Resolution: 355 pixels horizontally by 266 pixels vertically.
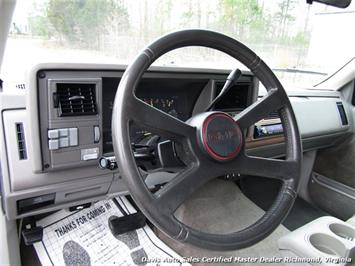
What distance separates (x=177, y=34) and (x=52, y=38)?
1.76ft

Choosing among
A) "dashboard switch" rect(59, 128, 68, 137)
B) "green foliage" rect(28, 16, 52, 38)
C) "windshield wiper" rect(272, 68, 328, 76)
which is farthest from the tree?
"dashboard switch" rect(59, 128, 68, 137)

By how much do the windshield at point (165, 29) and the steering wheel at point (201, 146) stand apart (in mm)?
226

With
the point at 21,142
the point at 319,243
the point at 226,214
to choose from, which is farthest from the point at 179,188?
the point at 226,214

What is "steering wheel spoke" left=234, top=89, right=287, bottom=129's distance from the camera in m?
0.89

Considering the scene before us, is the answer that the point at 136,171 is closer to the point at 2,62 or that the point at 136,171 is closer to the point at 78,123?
the point at 78,123

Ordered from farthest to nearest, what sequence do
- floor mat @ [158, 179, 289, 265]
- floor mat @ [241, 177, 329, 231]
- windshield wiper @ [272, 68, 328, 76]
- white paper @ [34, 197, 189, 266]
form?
floor mat @ [241, 177, 329, 231], windshield wiper @ [272, 68, 328, 76], floor mat @ [158, 179, 289, 265], white paper @ [34, 197, 189, 266]

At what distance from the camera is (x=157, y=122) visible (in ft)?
2.37

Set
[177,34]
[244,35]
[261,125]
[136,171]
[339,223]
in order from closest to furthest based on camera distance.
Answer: [136,171]
[177,34]
[339,223]
[244,35]
[261,125]

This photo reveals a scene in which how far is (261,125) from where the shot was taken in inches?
61.0

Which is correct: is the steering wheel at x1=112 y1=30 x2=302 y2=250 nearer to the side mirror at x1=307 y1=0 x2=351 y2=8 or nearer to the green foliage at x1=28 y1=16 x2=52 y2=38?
the side mirror at x1=307 y1=0 x2=351 y2=8

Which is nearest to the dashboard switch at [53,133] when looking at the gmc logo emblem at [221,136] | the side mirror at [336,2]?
the gmc logo emblem at [221,136]

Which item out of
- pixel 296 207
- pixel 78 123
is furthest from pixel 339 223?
pixel 78 123

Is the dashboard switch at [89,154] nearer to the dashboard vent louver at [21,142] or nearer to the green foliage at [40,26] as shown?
the dashboard vent louver at [21,142]

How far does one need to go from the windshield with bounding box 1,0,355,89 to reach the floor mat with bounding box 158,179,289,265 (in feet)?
2.67
